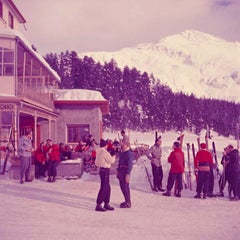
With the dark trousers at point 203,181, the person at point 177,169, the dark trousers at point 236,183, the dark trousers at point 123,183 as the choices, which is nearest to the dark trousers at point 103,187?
the dark trousers at point 123,183

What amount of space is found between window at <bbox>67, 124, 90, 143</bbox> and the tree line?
45.7m

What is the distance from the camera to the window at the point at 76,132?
26556 mm

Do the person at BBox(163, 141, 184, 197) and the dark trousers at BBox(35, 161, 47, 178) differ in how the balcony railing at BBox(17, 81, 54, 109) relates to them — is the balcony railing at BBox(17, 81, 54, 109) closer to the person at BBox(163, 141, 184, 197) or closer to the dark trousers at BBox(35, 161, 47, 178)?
the dark trousers at BBox(35, 161, 47, 178)

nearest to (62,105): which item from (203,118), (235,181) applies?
(235,181)

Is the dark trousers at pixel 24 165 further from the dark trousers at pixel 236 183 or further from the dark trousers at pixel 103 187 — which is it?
the dark trousers at pixel 236 183

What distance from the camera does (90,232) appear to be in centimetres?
690

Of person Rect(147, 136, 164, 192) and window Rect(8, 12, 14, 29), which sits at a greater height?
window Rect(8, 12, 14, 29)

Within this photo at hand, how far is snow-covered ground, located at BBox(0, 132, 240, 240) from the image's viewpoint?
686cm

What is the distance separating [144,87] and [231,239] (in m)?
85.4

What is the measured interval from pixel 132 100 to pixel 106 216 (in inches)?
3174

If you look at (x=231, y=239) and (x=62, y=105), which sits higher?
(x=62, y=105)

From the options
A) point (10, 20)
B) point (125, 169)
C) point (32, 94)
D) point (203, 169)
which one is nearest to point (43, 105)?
point (32, 94)

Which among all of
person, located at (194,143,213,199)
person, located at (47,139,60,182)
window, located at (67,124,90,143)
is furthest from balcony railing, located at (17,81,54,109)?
person, located at (194,143,213,199)

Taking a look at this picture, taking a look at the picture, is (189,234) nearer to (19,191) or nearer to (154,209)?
(154,209)
